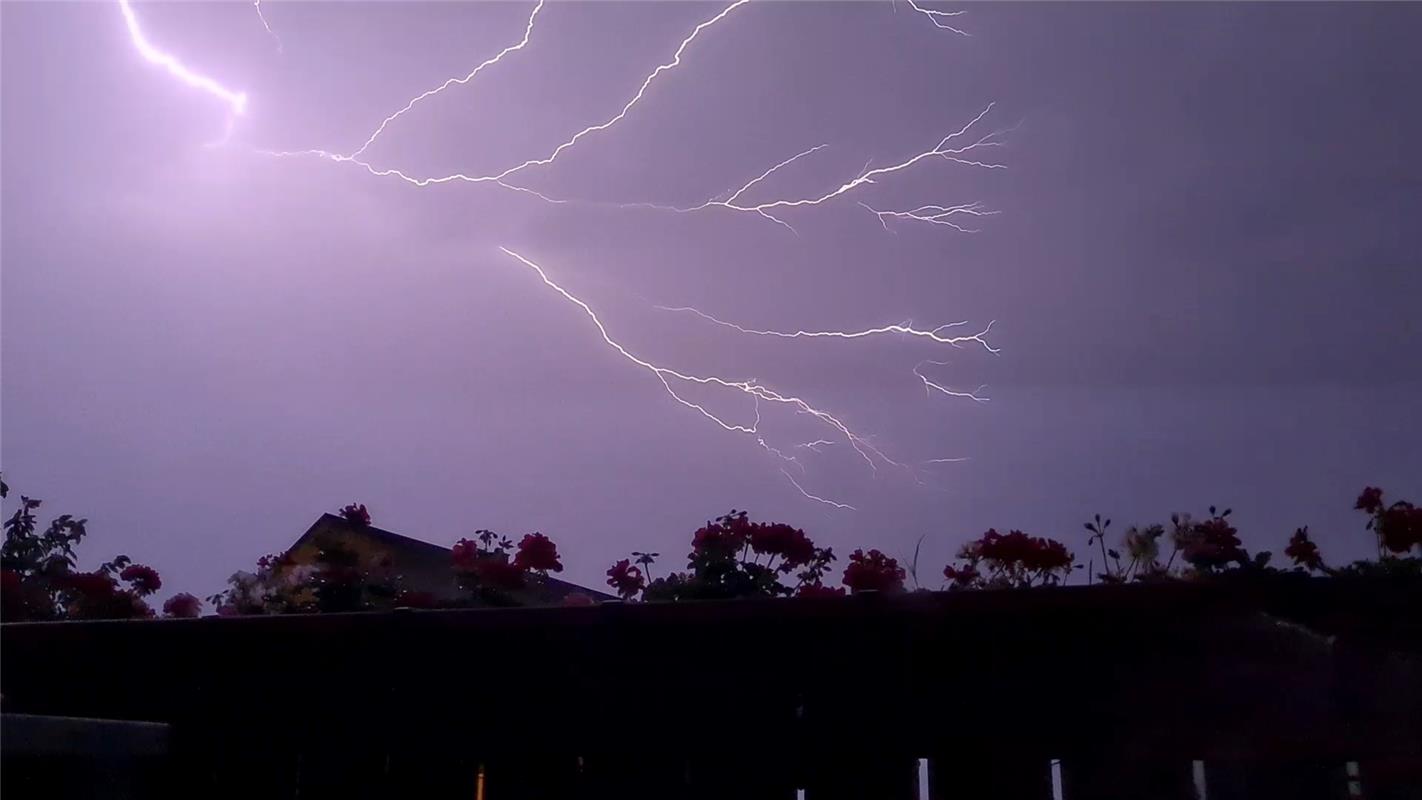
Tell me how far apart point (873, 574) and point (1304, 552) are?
43.6 inches

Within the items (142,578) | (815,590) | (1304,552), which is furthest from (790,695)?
(142,578)

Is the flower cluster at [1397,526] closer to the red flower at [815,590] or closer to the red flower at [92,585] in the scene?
the red flower at [815,590]

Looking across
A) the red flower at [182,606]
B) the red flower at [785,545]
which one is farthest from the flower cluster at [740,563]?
the red flower at [182,606]

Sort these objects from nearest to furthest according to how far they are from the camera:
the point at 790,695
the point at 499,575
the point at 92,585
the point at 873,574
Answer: the point at 790,695 < the point at 873,574 < the point at 499,575 < the point at 92,585

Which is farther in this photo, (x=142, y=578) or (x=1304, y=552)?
(x=142, y=578)

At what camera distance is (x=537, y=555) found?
134 inches

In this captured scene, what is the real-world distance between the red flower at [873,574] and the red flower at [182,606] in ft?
6.86

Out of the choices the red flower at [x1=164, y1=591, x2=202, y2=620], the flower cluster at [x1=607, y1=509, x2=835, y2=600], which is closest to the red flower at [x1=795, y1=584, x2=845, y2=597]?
the flower cluster at [x1=607, y1=509, x2=835, y2=600]

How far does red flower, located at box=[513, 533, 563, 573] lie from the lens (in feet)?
11.1

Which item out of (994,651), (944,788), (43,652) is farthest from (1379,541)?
(43,652)

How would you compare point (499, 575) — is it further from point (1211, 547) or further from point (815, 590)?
point (1211, 547)

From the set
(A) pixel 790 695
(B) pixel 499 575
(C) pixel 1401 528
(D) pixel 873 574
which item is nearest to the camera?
(A) pixel 790 695

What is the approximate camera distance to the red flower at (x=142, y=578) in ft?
12.0

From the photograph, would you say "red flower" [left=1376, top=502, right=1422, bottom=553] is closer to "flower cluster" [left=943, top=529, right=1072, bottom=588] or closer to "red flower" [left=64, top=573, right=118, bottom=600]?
"flower cluster" [left=943, top=529, right=1072, bottom=588]
